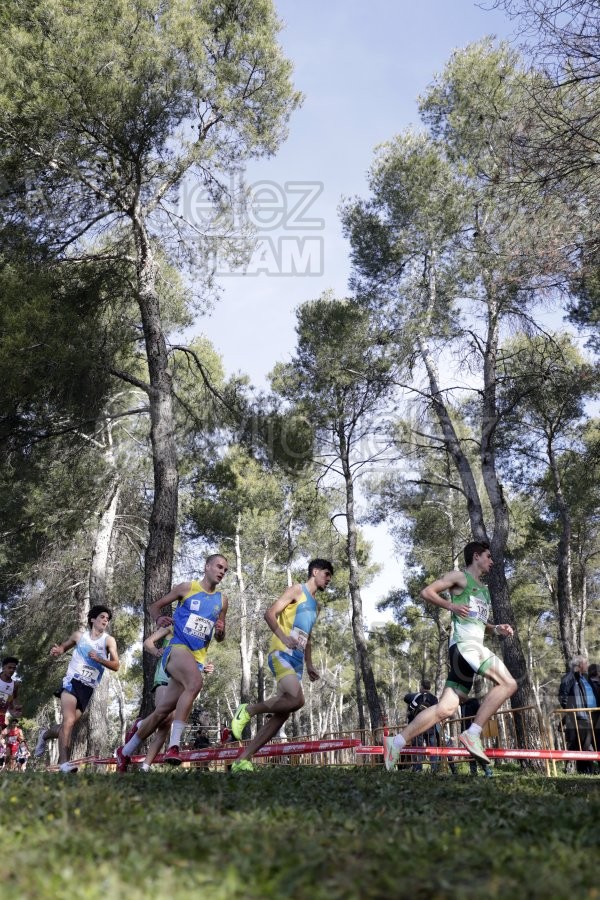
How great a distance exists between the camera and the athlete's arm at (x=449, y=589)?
7145 millimetres

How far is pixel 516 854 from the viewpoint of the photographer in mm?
2959

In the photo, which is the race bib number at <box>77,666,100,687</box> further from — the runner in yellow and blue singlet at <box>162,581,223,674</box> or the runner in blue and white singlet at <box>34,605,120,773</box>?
the runner in yellow and blue singlet at <box>162,581,223,674</box>

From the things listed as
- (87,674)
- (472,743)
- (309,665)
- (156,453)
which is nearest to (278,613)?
(309,665)

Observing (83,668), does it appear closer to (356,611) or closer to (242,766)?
(242,766)

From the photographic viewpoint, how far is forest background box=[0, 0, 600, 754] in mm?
12945

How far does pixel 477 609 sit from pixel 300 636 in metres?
1.70

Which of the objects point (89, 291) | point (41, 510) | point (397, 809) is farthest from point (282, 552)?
point (397, 809)

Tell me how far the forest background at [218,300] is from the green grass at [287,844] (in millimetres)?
7498

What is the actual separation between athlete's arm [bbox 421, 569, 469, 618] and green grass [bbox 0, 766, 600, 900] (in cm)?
218

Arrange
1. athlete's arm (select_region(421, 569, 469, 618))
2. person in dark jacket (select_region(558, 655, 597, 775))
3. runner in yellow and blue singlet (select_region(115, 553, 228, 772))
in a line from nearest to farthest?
athlete's arm (select_region(421, 569, 469, 618)) → runner in yellow and blue singlet (select_region(115, 553, 228, 772)) → person in dark jacket (select_region(558, 655, 597, 775))

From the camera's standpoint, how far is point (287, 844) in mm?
3033

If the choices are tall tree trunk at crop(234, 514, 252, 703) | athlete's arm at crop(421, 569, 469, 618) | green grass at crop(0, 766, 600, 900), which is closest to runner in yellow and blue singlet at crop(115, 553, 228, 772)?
athlete's arm at crop(421, 569, 469, 618)

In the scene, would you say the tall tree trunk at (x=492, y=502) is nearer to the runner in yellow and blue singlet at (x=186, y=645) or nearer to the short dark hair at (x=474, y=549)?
the short dark hair at (x=474, y=549)

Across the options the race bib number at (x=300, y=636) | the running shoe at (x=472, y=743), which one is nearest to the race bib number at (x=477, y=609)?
the running shoe at (x=472, y=743)
